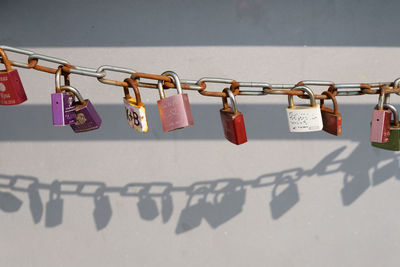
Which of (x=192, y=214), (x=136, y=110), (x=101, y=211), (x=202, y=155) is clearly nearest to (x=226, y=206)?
(x=192, y=214)

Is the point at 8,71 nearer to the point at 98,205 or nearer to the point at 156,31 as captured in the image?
the point at 156,31

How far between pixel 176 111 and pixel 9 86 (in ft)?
1.25

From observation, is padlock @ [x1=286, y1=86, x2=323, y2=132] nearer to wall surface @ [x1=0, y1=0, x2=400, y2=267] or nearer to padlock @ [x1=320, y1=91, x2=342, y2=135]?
padlock @ [x1=320, y1=91, x2=342, y2=135]

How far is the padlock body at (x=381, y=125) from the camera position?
3.18 ft

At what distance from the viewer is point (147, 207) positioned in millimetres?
1535

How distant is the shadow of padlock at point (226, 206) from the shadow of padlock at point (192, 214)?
3 centimetres

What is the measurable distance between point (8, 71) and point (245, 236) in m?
1.13

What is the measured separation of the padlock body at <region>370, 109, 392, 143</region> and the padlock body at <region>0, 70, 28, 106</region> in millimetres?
893

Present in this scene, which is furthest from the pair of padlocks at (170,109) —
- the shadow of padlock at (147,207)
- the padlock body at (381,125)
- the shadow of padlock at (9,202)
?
the shadow of padlock at (9,202)

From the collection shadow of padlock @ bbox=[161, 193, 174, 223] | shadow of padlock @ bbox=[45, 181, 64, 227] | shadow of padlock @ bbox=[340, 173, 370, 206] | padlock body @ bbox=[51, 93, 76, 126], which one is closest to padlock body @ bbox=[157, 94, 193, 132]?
padlock body @ bbox=[51, 93, 76, 126]

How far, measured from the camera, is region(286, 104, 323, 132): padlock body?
928 mm

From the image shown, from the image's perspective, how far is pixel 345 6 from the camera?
4.36 feet

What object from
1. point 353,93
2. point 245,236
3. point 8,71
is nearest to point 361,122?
point 353,93

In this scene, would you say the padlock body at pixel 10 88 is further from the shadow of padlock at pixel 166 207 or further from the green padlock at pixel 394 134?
the green padlock at pixel 394 134
